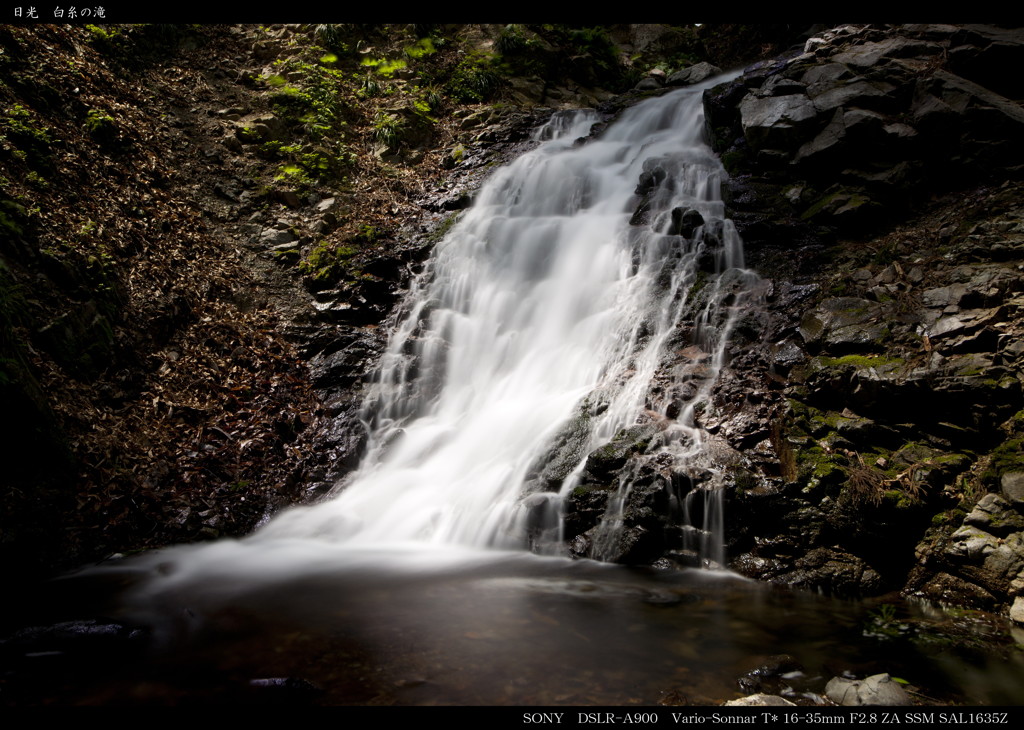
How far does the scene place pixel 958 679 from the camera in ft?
11.3

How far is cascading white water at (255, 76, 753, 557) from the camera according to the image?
22.7 feet

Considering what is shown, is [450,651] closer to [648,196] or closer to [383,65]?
[648,196]

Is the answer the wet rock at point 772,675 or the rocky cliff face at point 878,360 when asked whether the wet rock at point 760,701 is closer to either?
the wet rock at point 772,675

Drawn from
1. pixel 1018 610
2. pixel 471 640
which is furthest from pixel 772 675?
pixel 1018 610

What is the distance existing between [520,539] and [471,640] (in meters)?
2.20

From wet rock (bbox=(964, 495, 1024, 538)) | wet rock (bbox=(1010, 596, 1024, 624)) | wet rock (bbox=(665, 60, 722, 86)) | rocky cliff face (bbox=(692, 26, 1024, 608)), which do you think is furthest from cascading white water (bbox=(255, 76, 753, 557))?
wet rock (bbox=(665, 60, 722, 86))

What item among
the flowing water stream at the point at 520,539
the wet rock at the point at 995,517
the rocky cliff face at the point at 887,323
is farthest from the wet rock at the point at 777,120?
the wet rock at the point at 995,517

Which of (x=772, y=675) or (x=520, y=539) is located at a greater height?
(x=520, y=539)

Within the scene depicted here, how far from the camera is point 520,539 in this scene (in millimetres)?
6238

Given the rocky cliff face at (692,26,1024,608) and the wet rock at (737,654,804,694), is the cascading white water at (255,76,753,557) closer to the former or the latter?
the rocky cliff face at (692,26,1024,608)

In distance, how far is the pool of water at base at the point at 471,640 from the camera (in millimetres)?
3352

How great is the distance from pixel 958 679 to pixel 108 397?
9055 mm

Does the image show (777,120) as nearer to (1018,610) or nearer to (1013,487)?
(1013,487)

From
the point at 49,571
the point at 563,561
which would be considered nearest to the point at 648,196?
the point at 563,561
